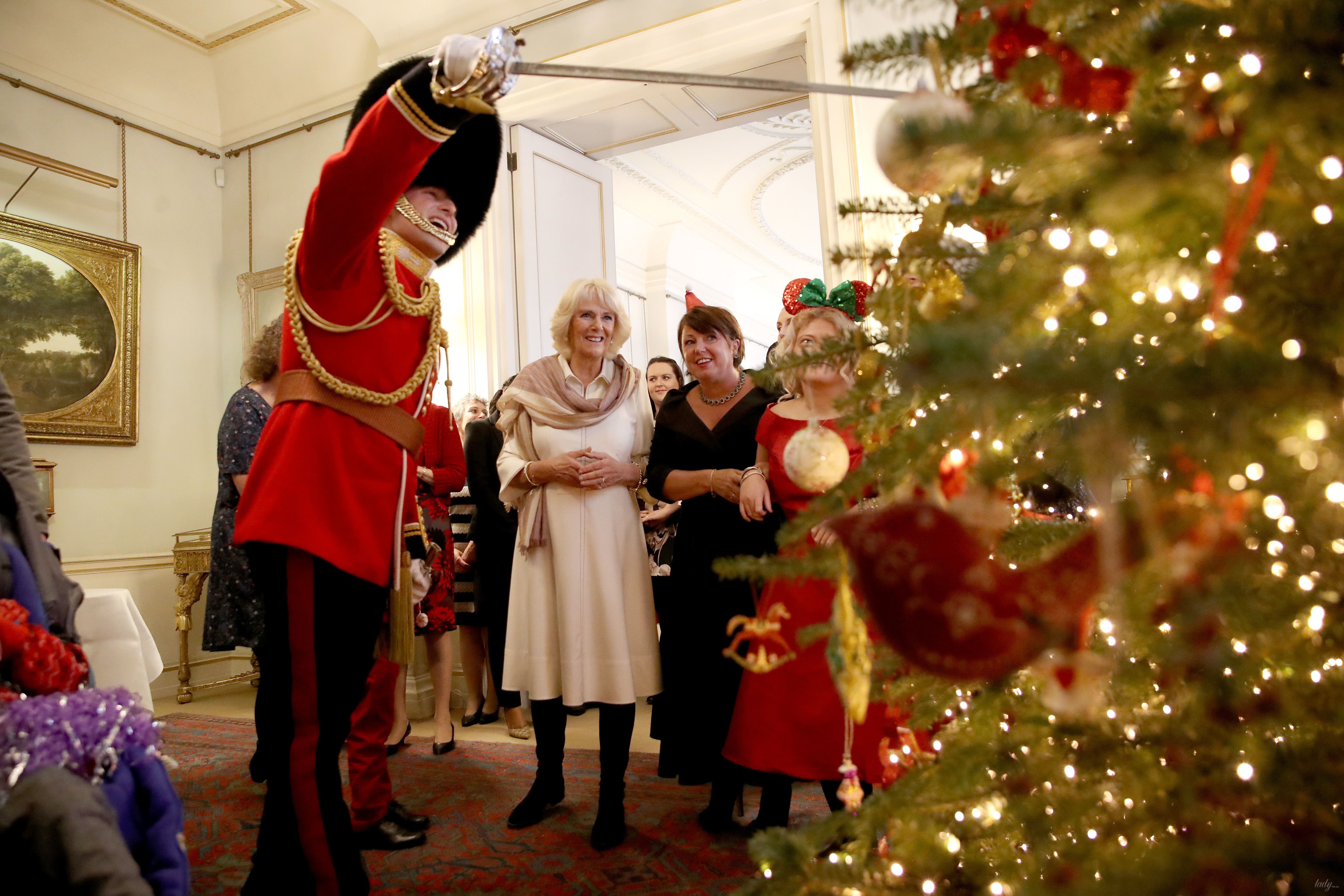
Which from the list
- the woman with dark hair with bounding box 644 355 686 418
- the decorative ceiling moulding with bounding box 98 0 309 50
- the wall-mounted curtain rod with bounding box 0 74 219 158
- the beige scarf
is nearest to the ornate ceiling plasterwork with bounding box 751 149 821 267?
the woman with dark hair with bounding box 644 355 686 418

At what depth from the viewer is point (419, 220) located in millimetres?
1572

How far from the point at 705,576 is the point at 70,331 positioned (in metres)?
4.32

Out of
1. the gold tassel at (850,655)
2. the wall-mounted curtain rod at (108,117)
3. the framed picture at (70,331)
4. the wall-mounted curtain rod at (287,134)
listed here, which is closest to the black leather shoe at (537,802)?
the gold tassel at (850,655)

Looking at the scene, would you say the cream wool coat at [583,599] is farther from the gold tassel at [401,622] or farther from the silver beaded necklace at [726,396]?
the gold tassel at [401,622]

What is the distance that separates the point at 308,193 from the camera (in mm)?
5059

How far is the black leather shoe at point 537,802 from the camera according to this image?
215 cm

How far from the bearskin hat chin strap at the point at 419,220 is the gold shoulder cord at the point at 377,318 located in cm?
8

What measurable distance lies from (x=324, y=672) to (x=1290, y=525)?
1.30m

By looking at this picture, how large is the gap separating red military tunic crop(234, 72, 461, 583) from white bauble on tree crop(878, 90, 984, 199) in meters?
0.71

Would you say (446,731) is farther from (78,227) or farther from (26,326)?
(78,227)

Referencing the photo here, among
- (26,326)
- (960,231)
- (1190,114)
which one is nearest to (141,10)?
(26,326)

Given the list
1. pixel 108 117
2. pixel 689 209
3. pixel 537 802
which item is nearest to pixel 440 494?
pixel 537 802

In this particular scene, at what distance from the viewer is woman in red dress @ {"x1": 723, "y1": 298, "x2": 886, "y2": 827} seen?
1.69m

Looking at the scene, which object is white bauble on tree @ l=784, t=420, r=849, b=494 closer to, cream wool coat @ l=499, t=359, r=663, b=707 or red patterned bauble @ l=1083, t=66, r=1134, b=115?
red patterned bauble @ l=1083, t=66, r=1134, b=115
